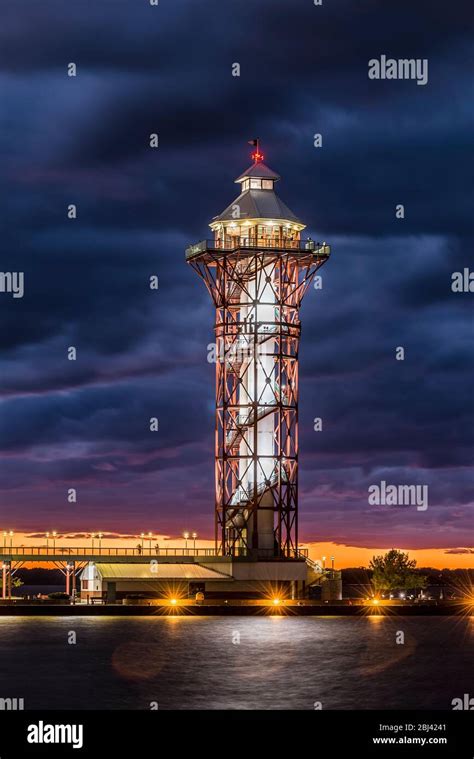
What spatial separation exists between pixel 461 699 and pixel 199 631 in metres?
62.1

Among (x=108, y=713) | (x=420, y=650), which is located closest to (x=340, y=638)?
(x=420, y=650)

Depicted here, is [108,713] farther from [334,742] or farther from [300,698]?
[334,742]

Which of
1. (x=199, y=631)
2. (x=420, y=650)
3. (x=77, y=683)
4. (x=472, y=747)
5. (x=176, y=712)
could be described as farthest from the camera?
(x=199, y=631)

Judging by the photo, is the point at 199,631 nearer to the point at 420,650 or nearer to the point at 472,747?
the point at 420,650

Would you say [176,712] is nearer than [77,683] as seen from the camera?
Yes

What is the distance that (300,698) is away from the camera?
405 feet

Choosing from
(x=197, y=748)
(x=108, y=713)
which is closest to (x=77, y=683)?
(x=108, y=713)

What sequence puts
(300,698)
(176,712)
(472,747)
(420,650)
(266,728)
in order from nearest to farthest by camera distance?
1. (472,747)
2. (266,728)
3. (176,712)
4. (300,698)
5. (420,650)

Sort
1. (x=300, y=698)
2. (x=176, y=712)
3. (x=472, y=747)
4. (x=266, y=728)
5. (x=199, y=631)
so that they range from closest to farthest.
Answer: (x=472, y=747), (x=266, y=728), (x=176, y=712), (x=300, y=698), (x=199, y=631)

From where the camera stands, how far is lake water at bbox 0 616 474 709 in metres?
124

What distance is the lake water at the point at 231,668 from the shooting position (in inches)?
4894

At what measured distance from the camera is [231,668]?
143 metres

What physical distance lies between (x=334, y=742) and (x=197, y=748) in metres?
7.37

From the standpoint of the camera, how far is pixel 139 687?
131m
